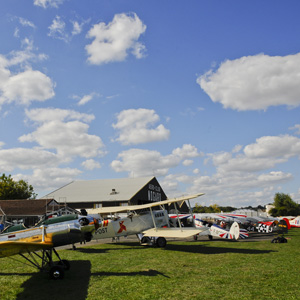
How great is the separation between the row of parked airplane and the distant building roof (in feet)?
93.1

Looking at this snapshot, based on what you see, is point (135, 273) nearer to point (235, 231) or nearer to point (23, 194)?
point (235, 231)

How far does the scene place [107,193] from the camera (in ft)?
190

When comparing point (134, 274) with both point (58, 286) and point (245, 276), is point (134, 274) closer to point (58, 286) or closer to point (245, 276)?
point (58, 286)

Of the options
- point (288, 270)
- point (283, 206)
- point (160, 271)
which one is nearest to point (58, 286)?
point (160, 271)

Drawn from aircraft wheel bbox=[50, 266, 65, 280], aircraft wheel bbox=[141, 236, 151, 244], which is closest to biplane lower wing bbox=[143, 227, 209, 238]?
aircraft wheel bbox=[141, 236, 151, 244]

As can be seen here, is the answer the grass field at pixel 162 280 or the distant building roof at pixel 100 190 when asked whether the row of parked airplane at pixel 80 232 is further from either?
the distant building roof at pixel 100 190

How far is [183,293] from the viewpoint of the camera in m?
7.61

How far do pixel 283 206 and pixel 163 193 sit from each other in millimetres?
41422

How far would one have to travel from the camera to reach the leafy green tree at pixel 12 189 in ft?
202

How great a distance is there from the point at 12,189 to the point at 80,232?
199 ft

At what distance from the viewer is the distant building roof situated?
5589 cm

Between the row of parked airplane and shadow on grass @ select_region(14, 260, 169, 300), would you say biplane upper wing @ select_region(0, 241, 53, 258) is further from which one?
shadow on grass @ select_region(14, 260, 169, 300)

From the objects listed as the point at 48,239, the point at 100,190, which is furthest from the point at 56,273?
the point at 100,190

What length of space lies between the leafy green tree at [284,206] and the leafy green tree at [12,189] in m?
69.4
